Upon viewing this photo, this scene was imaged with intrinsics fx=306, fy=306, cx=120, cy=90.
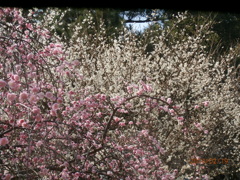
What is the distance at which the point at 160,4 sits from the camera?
0.98 meters

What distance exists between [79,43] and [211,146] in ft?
10.9

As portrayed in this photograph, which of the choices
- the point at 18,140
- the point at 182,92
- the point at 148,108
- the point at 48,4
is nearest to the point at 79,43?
the point at 182,92

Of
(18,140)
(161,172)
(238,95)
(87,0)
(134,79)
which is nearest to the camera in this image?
(87,0)

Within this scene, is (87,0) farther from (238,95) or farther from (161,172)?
(238,95)

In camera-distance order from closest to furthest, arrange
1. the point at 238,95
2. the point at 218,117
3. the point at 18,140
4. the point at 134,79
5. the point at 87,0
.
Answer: the point at 87,0, the point at 18,140, the point at 134,79, the point at 218,117, the point at 238,95

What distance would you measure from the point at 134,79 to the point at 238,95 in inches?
128

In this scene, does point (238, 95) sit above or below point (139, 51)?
below

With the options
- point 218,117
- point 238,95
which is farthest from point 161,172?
point 238,95

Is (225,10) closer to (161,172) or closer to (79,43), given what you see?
(161,172)

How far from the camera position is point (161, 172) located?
382 centimetres

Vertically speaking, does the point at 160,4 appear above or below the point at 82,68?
above

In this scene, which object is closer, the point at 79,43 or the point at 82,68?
the point at 82,68

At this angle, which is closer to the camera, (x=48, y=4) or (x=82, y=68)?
(x=48, y=4)

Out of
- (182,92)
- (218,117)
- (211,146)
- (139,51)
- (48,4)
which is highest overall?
(48,4)
